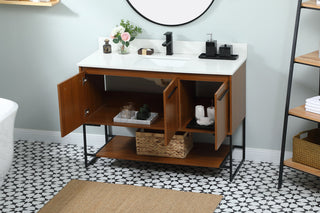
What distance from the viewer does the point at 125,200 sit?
3.74 m

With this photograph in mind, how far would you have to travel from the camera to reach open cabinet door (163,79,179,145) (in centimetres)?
359

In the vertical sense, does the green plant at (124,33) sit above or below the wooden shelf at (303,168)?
above

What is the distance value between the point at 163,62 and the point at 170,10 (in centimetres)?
40

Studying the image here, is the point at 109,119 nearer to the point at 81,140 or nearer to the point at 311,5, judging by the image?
the point at 81,140

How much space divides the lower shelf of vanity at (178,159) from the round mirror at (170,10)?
983 millimetres

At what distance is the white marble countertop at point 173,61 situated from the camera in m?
3.75

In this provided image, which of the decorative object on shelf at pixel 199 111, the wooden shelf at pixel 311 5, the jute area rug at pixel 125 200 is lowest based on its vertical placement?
the jute area rug at pixel 125 200

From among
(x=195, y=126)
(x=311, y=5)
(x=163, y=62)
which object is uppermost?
(x=311, y=5)

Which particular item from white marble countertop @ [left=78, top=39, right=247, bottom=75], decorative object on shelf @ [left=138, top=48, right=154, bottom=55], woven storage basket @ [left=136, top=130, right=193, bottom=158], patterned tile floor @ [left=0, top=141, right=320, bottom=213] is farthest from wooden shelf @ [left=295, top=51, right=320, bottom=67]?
decorative object on shelf @ [left=138, top=48, right=154, bottom=55]

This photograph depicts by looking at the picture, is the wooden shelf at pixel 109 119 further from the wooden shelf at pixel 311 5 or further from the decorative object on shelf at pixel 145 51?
the wooden shelf at pixel 311 5

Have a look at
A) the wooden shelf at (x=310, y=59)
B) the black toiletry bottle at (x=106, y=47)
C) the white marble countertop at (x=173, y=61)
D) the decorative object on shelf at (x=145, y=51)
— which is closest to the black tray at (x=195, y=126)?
the white marble countertop at (x=173, y=61)

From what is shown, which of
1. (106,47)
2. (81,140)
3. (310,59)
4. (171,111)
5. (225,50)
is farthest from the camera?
(81,140)

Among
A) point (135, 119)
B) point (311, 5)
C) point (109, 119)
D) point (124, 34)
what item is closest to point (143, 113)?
point (135, 119)

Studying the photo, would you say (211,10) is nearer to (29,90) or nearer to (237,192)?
(237,192)
